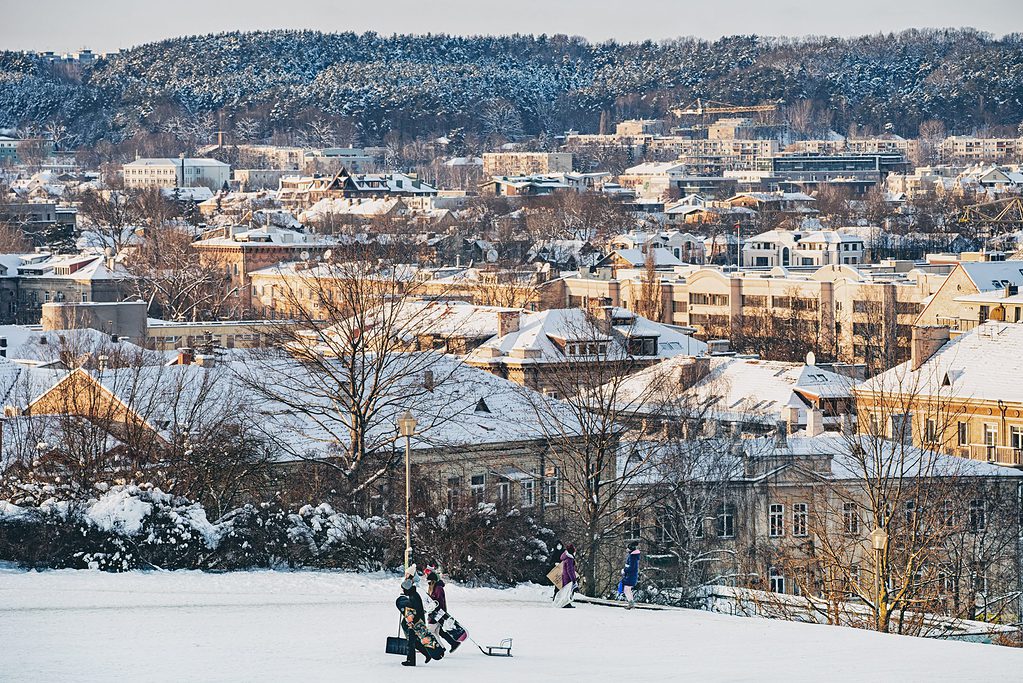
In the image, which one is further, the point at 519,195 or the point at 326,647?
the point at 519,195

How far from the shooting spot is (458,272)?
7362 centimetres

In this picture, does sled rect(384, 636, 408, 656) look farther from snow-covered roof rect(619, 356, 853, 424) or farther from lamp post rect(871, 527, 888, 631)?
snow-covered roof rect(619, 356, 853, 424)

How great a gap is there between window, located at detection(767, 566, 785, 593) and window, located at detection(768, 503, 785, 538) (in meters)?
0.58

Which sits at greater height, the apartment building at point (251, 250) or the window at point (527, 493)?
the window at point (527, 493)

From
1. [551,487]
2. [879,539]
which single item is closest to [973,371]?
[551,487]

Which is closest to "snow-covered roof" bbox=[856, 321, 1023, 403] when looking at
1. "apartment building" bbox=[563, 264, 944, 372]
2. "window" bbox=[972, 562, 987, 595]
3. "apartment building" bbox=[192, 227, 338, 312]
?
"window" bbox=[972, 562, 987, 595]

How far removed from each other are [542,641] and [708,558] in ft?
29.1

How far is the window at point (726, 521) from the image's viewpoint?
27.0 meters

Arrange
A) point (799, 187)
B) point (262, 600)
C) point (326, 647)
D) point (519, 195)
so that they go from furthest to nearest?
point (799, 187) → point (519, 195) → point (262, 600) → point (326, 647)

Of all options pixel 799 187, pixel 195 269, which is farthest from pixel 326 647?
pixel 799 187

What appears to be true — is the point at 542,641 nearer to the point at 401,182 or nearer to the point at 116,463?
the point at 116,463

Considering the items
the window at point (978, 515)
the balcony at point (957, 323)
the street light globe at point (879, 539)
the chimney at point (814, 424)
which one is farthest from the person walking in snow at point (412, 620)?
the balcony at point (957, 323)

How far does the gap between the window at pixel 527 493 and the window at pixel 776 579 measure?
3.12m

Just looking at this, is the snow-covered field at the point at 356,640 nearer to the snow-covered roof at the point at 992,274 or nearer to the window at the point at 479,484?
the window at the point at 479,484
